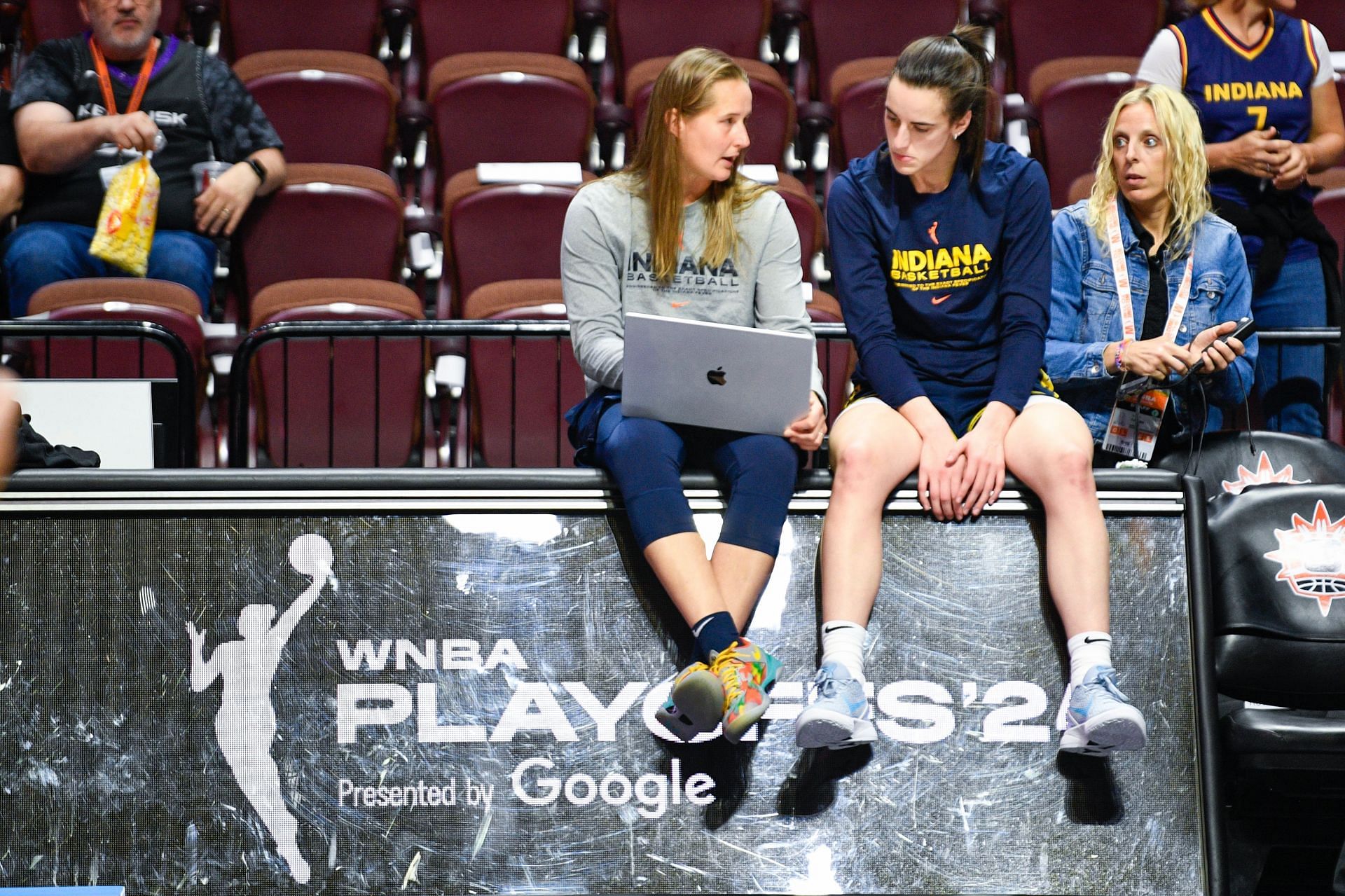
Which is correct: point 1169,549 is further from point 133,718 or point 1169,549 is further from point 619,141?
point 619,141

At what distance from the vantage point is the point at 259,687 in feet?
8.90

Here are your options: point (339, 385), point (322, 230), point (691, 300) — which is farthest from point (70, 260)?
point (691, 300)

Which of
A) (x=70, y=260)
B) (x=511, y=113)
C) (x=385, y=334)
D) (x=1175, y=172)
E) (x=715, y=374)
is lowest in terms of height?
(x=715, y=374)

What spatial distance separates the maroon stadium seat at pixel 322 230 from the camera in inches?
183

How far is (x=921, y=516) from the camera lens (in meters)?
2.85

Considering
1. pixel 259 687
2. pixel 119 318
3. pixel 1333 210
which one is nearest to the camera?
pixel 259 687

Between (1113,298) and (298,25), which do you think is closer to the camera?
(1113,298)

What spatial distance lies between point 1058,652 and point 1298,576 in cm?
50

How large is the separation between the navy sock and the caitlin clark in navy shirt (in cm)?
18

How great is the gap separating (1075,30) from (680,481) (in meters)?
3.82

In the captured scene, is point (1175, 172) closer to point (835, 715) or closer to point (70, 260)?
point (835, 715)

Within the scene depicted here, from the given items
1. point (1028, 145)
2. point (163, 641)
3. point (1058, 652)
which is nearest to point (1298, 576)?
point (1058, 652)

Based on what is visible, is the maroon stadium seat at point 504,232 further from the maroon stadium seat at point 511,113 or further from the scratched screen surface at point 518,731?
the scratched screen surface at point 518,731

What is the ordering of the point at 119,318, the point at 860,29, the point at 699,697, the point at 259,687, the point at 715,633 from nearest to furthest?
the point at 699,697 < the point at 715,633 < the point at 259,687 < the point at 119,318 < the point at 860,29
